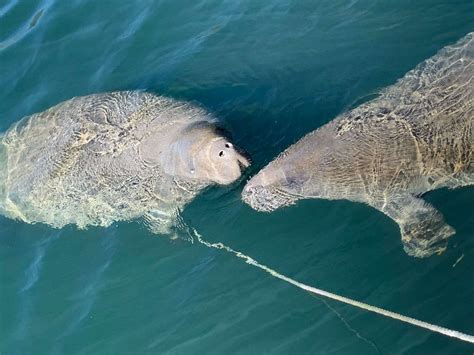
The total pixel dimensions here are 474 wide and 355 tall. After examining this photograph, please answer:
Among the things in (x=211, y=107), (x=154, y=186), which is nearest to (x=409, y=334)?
(x=154, y=186)

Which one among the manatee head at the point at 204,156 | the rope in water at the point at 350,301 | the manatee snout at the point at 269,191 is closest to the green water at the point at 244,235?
the rope in water at the point at 350,301

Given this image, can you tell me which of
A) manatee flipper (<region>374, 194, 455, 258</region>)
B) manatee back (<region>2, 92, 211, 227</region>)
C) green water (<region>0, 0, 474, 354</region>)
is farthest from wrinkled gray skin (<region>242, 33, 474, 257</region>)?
manatee back (<region>2, 92, 211, 227</region>)

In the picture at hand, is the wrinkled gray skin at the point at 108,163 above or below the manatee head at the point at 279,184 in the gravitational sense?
above

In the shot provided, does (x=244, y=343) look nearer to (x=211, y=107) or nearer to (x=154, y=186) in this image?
(x=154, y=186)

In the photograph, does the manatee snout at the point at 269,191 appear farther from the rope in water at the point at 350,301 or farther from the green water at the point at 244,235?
the rope in water at the point at 350,301

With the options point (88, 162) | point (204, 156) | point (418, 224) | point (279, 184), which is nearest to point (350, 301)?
point (418, 224)

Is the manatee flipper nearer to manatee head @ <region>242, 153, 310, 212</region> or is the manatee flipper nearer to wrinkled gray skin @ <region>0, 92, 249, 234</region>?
manatee head @ <region>242, 153, 310, 212</region>

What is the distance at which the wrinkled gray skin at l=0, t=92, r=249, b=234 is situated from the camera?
875 centimetres

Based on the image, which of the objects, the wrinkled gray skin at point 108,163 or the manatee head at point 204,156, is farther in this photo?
the wrinkled gray skin at point 108,163

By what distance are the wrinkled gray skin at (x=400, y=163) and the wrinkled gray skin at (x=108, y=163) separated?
99cm

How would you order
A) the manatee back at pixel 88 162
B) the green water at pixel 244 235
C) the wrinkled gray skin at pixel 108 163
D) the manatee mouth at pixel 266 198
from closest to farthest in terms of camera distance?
the green water at pixel 244 235 → the manatee mouth at pixel 266 198 → the wrinkled gray skin at pixel 108 163 → the manatee back at pixel 88 162

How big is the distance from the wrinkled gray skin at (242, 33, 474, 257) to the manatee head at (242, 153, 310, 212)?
0.5 inches

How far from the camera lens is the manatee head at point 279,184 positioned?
308 inches

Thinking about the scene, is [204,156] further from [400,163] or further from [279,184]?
[400,163]
